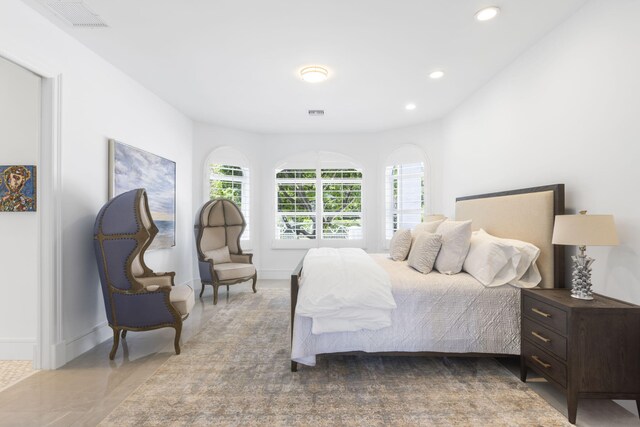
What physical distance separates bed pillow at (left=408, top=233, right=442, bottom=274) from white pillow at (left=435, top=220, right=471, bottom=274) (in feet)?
0.19

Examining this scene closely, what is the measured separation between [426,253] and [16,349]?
378 centimetres

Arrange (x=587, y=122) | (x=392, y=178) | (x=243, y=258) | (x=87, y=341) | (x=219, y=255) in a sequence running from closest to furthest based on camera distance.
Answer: (x=587, y=122)
(x=87, y=341)
(x=219, y=255)
(x=243, y=258)
(x=392, y=178)

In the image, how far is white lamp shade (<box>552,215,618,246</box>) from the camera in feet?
6.53

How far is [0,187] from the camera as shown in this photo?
2.90 metres

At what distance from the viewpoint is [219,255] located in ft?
16.7

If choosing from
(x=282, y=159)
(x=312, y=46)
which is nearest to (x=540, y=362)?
(x=312, y=46)

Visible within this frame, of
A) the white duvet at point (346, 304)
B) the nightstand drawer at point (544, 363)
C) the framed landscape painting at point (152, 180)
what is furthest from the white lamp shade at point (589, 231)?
the framed landscape painting at point (152, 180)

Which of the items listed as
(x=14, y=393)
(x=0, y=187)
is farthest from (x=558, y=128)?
(x=0, y=187)

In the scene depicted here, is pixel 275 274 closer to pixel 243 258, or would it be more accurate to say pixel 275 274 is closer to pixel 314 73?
pixel 243 258

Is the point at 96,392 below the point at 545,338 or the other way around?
below

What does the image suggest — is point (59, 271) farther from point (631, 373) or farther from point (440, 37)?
point (631, 373)

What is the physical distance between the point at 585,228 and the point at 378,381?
1759 millimetres

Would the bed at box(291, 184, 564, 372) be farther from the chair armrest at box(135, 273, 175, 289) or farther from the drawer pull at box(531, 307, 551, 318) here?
the chair armrest at box(135, 273, 175, 289)

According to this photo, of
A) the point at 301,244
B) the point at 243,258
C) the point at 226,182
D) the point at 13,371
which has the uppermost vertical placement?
the point at 226,182
